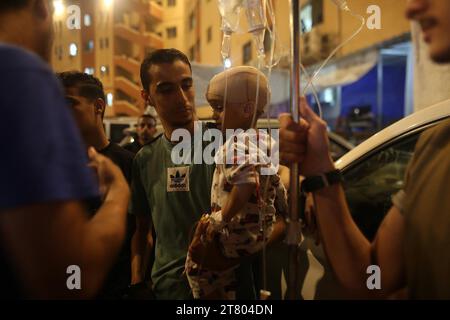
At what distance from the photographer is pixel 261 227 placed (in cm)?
139

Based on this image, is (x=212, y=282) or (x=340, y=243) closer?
(x=340, y=243)

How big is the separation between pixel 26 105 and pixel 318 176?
2.47 feet

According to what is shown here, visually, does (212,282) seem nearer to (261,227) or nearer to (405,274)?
(261,227)

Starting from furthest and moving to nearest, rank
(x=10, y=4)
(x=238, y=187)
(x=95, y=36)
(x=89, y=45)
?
(x=95, y=36) → (x=89, y=45) → (x=238, y=187) → (x=10, y=4)

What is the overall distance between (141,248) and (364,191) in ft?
4.90

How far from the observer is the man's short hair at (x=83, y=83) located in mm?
1575

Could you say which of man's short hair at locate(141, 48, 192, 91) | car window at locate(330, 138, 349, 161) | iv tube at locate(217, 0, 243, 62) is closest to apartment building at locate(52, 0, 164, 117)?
man's short hair at locate(141, 48, 192, 91)

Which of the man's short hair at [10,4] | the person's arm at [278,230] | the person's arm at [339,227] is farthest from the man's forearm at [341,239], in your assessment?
the man's short hair at [10,4]

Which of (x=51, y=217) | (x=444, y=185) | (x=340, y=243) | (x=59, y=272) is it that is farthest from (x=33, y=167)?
(x=444, y=185)

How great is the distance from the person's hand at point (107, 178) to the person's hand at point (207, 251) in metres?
0.33

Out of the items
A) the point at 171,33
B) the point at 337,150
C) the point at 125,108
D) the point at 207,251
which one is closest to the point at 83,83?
the point at 207,251

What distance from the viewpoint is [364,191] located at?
8.50 ft

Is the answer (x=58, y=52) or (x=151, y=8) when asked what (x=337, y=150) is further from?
(x=58, y=52)

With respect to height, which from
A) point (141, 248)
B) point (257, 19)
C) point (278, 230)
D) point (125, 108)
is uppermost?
point (125, 108)
